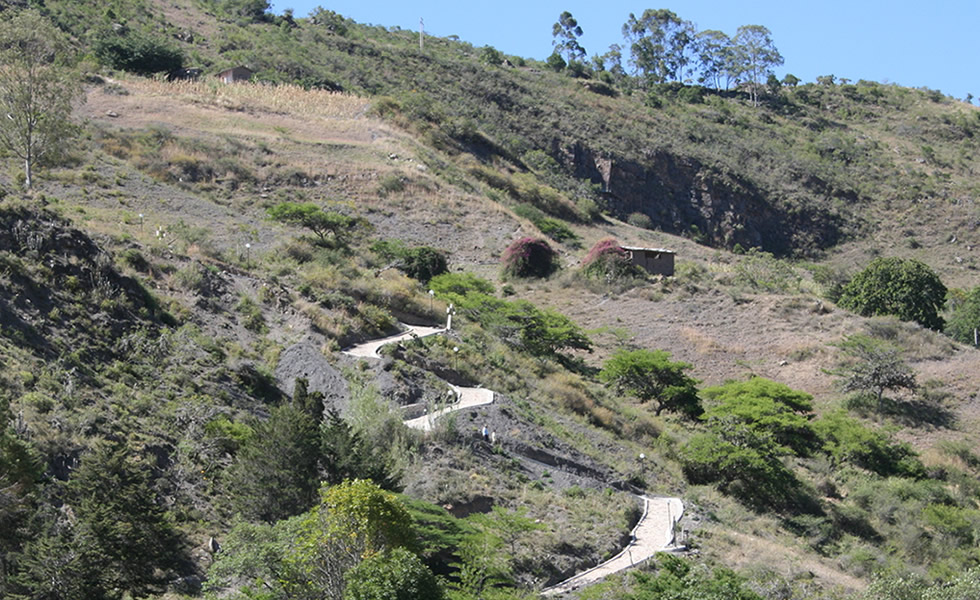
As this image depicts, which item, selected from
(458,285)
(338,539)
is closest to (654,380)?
(458,285)

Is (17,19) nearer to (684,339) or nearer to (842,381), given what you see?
(684,339)

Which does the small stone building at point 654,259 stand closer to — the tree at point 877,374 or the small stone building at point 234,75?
the tree at point 877,374

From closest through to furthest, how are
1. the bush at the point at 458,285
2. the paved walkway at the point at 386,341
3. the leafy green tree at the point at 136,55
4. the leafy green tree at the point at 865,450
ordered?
the paved walkway at the point at 386,341 → the leafy green tree at the point at 865,450 → the bush at the point at 458,285 → the leafy green tree at the point at 136,55

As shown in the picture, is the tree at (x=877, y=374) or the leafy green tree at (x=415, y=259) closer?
the tree at (x=877, y=374)

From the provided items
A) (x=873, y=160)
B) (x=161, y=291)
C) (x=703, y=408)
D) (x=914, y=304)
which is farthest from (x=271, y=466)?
(x=873, y=160)

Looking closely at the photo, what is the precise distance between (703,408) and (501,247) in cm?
1779

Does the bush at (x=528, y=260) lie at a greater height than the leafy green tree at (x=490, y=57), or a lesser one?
lesser

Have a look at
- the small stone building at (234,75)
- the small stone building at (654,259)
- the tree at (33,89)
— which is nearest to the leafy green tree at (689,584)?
the tree at (33,89)

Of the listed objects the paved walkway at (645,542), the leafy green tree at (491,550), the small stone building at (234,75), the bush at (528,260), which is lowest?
the paved walkway at (645,542)

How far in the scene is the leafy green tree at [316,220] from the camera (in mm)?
48188

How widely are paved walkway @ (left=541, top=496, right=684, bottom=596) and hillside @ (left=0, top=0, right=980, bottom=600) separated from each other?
37 cm

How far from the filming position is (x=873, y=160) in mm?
89500

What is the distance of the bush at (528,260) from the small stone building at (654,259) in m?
3.52

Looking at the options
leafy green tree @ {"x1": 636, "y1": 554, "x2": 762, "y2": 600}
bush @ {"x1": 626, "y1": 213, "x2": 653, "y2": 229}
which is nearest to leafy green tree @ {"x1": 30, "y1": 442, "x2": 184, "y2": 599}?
leafy green tree @ {"x1": 636, "y1": 554, "x2": 762, "y2": 600}
